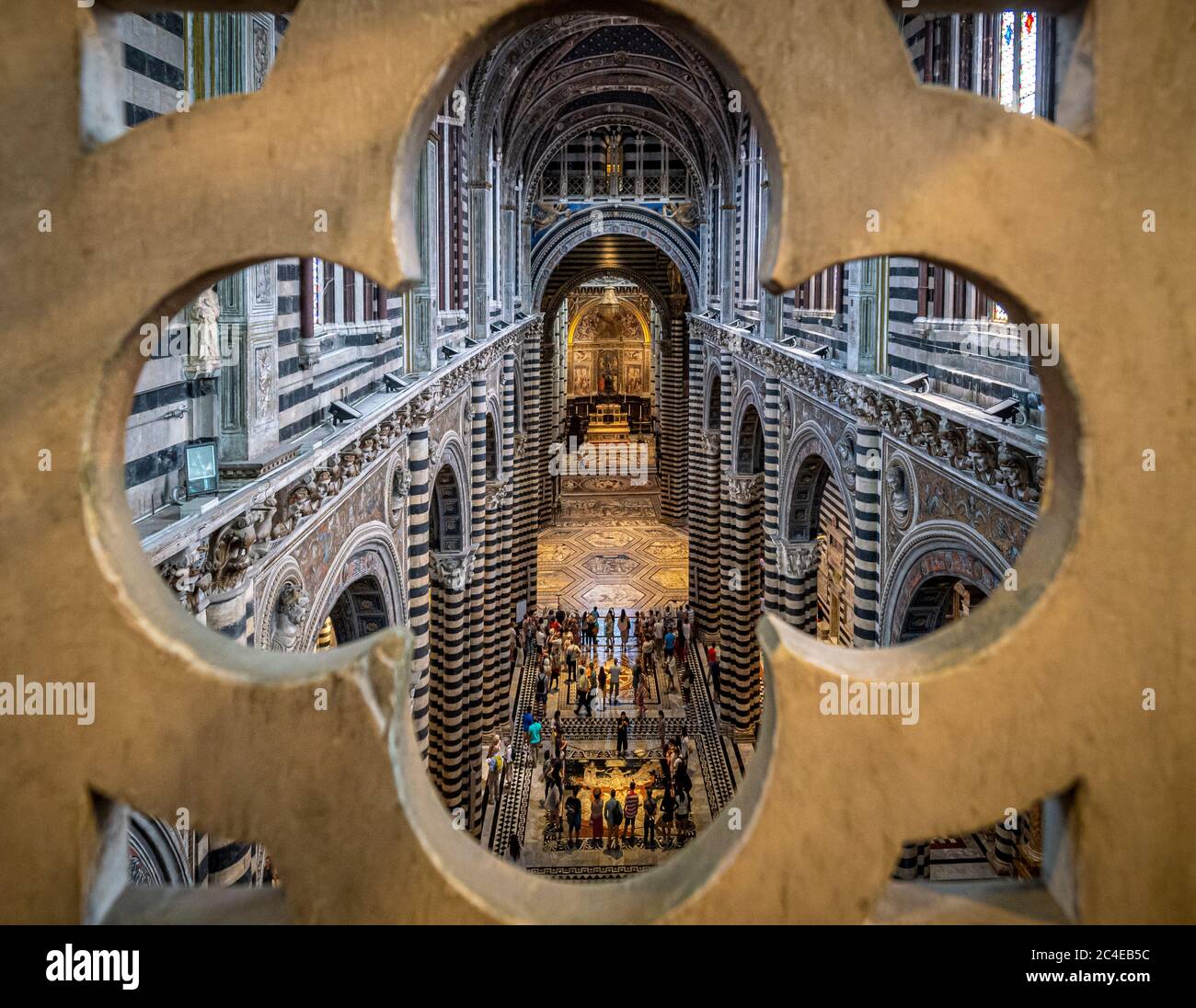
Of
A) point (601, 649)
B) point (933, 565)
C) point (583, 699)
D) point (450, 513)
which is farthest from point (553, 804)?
point (933, 565)

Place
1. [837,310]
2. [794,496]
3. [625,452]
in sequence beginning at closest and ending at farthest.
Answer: [837,310], [794,496], [625,452]

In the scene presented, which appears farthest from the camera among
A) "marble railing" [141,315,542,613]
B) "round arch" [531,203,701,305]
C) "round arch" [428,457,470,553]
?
"round arch" [531,203,701,305]

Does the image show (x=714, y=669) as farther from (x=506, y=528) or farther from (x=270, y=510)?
(x=270, y=510)

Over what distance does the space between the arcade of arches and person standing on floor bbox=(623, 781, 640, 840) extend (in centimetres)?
8

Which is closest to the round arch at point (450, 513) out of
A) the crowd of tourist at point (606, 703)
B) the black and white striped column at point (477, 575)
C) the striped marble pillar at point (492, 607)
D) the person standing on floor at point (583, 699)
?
the black and white striped column at point (477, 575)

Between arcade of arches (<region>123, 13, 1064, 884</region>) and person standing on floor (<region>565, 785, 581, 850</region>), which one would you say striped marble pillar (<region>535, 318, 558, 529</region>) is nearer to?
arcade of arches (<region>123, 13, 1064, 884</region>)

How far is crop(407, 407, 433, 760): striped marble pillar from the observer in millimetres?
11602

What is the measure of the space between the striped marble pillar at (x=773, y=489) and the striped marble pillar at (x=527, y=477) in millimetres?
9155

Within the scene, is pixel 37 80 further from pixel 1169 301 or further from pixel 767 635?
pixel 1169 301

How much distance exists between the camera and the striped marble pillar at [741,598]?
20328 millimetres

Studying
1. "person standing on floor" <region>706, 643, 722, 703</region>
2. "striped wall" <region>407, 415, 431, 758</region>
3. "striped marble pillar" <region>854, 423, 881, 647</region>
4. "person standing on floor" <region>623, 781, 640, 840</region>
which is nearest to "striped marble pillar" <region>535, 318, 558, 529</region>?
"person standing on floor" <region>706, 643, 722, 703</region>

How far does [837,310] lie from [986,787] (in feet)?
40.9
